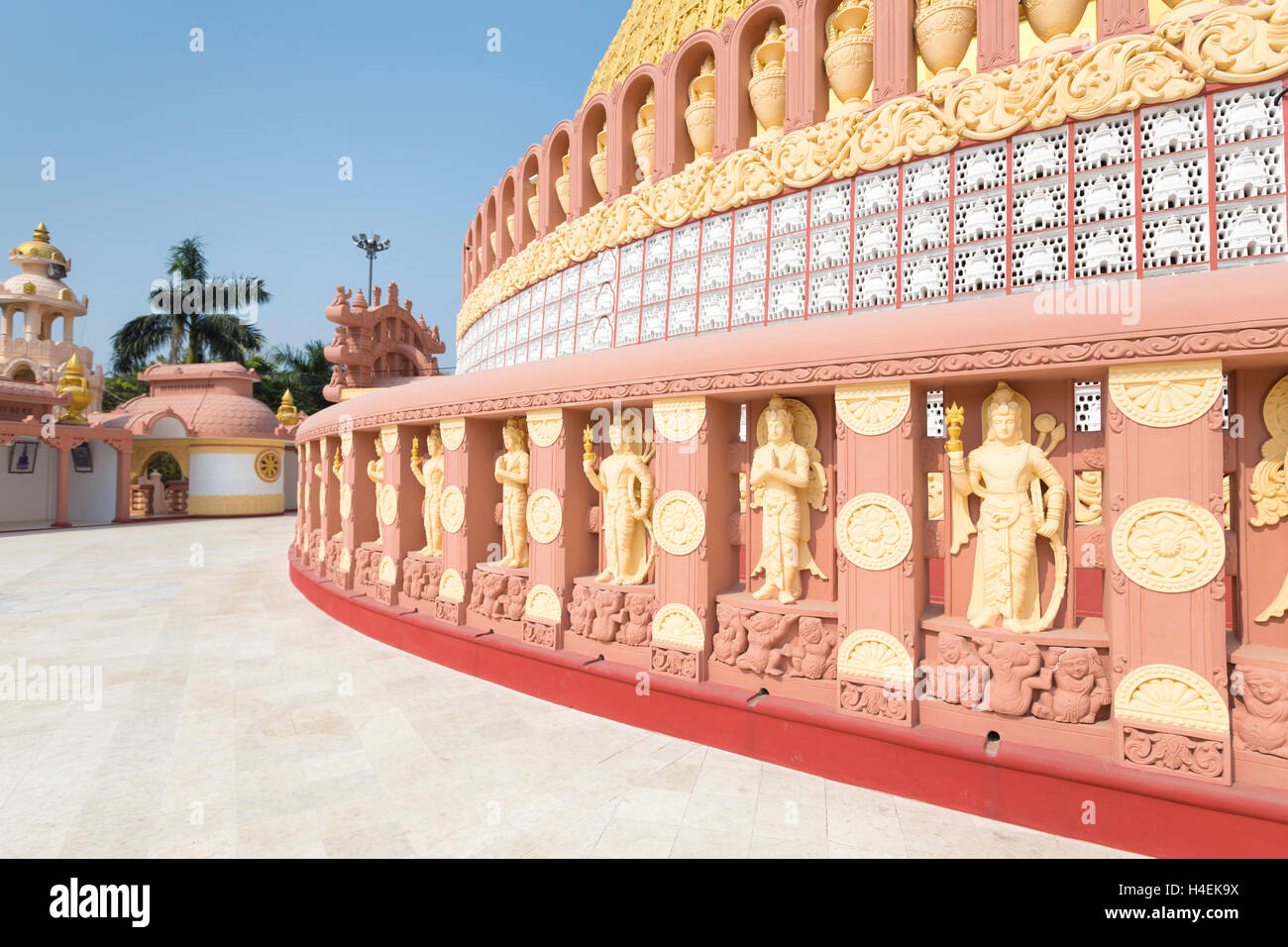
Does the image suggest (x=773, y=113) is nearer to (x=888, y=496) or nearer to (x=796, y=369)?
(x=796, y=369)

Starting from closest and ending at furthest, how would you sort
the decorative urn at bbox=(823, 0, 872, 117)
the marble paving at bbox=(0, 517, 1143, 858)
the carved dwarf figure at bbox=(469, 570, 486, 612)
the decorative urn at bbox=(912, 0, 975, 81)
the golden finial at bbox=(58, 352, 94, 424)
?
the marble paving at bbox=(0, 517, 1143, 858), the carved dwarf figure at bbox=(469, 570, 486, 612), the decorative urn at bbox=(912, 0, 975, 81), the decorative urn at bbox=(823, 0, 872, 117), the golden finial at bbox=(58, 352, 94, 424)

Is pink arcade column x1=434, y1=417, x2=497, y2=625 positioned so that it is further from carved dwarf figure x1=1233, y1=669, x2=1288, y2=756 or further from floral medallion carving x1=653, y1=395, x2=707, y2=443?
carved dwarf figure x1=1233, y1=669, x2=1288, y2=756

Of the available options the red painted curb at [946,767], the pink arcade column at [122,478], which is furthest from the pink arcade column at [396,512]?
the pink arcade column at [122,478]

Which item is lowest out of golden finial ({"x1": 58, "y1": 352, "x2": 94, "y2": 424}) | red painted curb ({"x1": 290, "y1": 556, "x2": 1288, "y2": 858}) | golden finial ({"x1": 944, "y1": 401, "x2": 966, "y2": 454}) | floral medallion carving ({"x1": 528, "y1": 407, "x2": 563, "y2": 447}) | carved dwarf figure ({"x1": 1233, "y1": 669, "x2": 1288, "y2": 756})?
red painted curb ({"x1": 290, "y1": 556, "x2": 1288, "y2": 858})

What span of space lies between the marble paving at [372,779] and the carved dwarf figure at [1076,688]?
0.64 metres

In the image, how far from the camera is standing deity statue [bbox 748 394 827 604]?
4.60 m

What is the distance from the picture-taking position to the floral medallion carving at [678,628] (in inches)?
193

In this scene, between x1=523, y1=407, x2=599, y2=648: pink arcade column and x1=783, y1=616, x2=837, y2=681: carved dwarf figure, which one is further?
x1=523, y1=407, x2=599, y2=648: pink arcade column

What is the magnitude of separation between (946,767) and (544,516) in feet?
11.9

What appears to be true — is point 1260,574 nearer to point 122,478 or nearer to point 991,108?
point 991,108

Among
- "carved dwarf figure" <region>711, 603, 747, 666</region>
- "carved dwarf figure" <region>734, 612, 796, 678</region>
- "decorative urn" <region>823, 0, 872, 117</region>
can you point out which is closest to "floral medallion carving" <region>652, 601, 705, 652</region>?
"carved dwarf figure" <region>711, 603, 747, 666</region>

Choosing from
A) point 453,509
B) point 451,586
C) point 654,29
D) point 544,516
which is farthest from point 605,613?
point 654,29

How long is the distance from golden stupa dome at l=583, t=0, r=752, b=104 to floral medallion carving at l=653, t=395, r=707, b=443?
9.28 m

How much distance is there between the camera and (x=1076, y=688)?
3.65 metres
